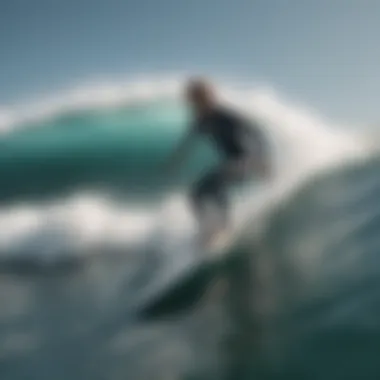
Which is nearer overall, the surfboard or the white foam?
the surfboard

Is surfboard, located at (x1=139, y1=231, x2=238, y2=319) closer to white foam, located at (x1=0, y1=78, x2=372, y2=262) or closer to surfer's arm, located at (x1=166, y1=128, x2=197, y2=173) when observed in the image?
white foam, located at (x1=0, y1=78, x2=372, y2=262)

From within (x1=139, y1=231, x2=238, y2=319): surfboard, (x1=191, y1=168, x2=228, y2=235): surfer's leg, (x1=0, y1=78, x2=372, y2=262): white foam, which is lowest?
(x1=139, y1=231, x2=238, y2=319): surfboard

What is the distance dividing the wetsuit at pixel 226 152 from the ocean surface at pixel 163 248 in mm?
38

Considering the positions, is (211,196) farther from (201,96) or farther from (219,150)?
(201,96)

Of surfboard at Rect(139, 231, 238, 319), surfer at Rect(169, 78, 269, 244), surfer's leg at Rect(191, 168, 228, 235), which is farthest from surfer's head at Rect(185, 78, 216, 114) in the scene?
surfboard at Rect(139, 231, 238, 319)

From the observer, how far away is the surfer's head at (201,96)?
233 centimetres

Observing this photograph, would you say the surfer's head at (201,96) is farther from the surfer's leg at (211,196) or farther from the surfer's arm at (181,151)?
the surfer's leg at (211,196)

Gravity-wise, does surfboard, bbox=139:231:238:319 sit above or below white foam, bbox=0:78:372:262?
below

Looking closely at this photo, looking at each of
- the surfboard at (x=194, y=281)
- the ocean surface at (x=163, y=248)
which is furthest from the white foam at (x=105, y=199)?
the surfboard at (x=194, y=281)

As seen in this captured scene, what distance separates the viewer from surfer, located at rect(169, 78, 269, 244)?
7.52 ft

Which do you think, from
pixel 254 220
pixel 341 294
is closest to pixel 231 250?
pixel 254 220

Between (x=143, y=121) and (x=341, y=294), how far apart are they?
845mm

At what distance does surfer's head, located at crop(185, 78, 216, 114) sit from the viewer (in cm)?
233

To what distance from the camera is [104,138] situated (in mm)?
2436
